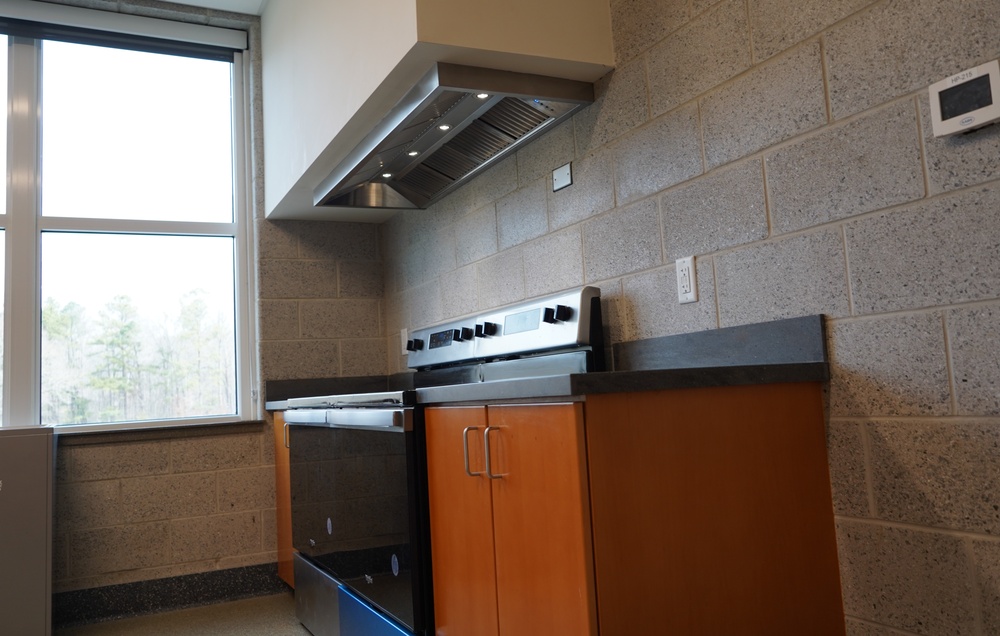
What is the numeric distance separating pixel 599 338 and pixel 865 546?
89cm

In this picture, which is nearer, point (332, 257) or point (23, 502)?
point (23, 502)

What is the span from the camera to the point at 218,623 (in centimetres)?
322

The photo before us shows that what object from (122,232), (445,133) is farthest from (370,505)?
(122,232)

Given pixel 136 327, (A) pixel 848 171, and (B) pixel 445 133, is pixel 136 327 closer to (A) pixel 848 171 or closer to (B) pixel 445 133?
(B) pixel 445 133

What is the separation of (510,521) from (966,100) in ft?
3.51

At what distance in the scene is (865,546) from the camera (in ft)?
4.83

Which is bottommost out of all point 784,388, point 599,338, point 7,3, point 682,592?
point 682,592

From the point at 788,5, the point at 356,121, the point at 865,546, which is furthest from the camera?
the point at 356,121

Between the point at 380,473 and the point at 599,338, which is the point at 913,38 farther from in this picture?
the point at 380,473

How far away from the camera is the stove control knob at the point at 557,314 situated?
2.23 m

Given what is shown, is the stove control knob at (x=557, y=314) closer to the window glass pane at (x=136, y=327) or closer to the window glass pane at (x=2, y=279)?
the window glass pane at (x=136, y=327)

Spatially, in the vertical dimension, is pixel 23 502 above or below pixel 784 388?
below

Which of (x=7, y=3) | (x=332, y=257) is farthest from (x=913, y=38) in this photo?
(x=7, y=3)

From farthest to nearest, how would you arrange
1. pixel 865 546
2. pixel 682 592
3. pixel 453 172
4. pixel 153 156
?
pixel 153 156
pixel 453 172
pixel 865 546
pixel 682 592
